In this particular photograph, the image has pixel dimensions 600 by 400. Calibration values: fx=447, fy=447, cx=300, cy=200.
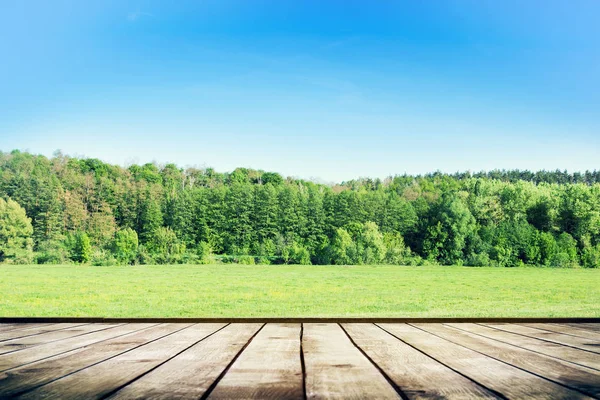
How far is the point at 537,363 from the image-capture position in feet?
6.00

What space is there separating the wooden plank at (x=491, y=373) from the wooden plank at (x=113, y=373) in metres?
1.18

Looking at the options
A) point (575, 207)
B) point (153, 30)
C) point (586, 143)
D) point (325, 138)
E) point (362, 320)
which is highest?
point (153, 30)

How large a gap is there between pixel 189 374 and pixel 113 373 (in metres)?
0.28

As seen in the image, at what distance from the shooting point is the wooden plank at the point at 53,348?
1854 millimetres

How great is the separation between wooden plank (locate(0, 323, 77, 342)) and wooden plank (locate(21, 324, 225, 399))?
0.89 m

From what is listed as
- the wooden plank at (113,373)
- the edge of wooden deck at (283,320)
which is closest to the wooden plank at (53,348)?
the wooden plank at (113,373)

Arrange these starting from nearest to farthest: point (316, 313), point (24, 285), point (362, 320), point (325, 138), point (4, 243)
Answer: point (362, 320) → point (316, 313) → point (24, 285) → point (4, 243) → point (325, 138)

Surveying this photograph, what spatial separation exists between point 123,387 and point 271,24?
35450 millimetres

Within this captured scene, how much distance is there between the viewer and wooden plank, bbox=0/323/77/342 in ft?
8.50

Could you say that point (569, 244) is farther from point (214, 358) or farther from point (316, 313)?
point (214, 358)

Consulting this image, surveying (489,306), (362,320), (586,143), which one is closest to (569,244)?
(586,143)

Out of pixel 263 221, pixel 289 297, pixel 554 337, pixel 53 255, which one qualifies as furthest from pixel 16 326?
pixel 263 221

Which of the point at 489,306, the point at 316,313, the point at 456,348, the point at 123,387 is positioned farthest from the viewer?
the point at 489,306

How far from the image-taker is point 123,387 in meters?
1.42
